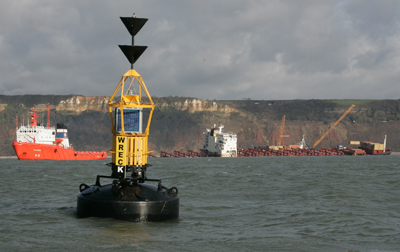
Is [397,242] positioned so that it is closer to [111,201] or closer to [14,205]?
[111,201]

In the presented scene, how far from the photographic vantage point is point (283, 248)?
565 inches

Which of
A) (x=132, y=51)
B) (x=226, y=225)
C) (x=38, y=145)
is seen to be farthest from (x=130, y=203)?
(x=38, y=145)

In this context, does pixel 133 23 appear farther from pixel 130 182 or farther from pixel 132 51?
pixel 130 182

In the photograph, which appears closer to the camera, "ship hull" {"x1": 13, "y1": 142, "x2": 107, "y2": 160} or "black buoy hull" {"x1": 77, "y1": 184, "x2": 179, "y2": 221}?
"black buoy hull" {"x1": 77, "y1": 184, "x2": 179, "y2": 221}

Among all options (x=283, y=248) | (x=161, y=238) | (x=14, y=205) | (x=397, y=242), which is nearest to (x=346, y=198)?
(x=397, y=242)

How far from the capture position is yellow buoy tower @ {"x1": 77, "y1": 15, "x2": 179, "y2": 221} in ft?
54.1

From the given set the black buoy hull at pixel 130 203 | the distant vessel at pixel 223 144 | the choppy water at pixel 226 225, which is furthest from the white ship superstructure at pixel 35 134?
the black buoy hull at pixel 130 203

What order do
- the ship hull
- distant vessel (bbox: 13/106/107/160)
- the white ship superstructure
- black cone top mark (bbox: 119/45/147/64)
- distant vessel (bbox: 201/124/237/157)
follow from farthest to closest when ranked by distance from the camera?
distant vessel (bbox: 201/124/237/157) → the white ship superstructure → distant vessel (bbox: 13/106/107/160) → the ship hull → black cone top mark (bbox: 119/45/147/64)

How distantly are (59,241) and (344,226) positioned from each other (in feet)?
35.2

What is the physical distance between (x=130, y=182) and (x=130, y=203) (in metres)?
1.06

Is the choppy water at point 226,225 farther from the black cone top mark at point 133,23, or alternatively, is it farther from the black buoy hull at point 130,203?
the black cone top mark at point 133,23

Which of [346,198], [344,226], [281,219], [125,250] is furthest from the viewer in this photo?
A: [346,198]

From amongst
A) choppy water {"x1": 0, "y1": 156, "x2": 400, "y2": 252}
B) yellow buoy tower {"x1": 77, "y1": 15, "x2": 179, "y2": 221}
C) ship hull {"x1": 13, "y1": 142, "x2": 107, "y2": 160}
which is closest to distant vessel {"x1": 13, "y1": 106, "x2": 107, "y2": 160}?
ship hull {"x1": 13, "y1": 142, "x2": 107, "y2": 160}

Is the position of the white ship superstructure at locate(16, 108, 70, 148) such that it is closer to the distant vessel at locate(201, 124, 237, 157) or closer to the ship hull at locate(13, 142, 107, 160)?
the ship hull at locate(13, 142, 107, 160)
